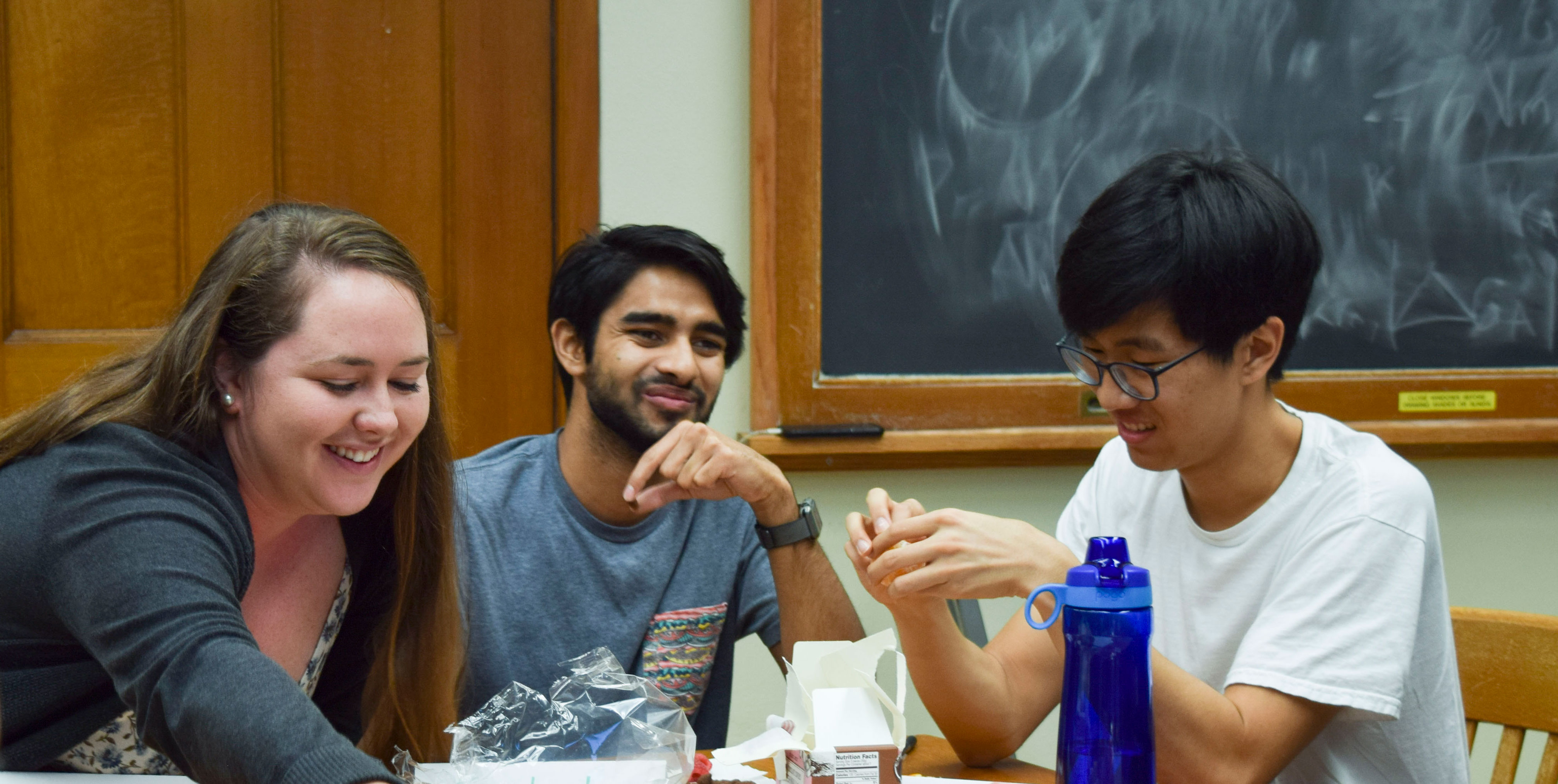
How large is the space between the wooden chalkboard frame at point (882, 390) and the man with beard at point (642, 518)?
0.92ft

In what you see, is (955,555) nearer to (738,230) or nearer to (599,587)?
(599,587)

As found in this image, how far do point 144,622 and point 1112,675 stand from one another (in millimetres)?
693

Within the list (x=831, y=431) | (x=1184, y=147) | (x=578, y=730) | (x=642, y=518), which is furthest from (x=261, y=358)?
(x=1184, y=147)

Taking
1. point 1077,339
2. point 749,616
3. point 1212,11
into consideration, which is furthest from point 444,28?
point 1212,11

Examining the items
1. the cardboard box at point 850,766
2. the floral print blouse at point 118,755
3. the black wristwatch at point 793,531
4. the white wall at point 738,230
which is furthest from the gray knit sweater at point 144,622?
the white wall at point 738,230

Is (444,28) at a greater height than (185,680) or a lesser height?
greater

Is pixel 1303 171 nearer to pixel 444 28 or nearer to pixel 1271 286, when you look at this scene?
pixel 1271 286

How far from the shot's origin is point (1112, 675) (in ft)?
2.54


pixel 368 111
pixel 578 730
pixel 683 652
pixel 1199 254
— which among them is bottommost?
pixel 683 652

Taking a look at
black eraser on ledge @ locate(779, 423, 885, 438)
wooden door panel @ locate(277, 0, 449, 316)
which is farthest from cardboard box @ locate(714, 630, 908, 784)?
wooden door panel @ locate(277, 0, 449, 316)

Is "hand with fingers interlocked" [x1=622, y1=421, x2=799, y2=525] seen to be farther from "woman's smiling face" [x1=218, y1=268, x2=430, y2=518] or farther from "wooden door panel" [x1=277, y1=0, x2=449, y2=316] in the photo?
"wooden door panel" [x1=277, y1=0, x2=449, y2=316]

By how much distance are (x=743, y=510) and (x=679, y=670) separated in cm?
27

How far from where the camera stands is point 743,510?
5.60 ft

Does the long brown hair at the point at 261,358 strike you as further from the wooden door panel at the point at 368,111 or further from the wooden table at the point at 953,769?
the wooden door panel at the point at 368,111
